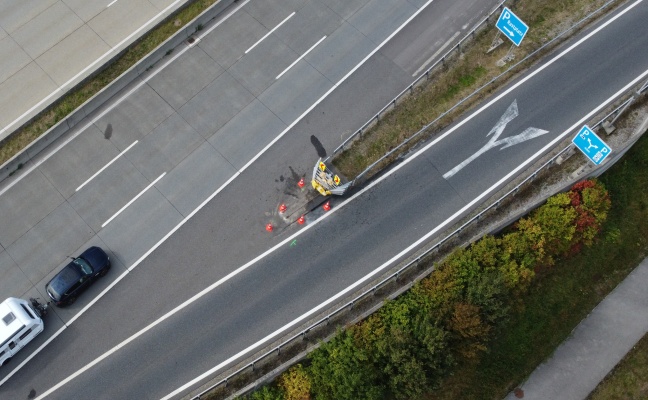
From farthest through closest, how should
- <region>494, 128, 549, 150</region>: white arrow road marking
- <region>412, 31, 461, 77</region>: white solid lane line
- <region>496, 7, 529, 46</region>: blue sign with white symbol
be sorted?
<region>412, 31, 461, 77</region>: white solid lane line, <region>494, 128, 549, 150</region>: white arrow road marking, <region>496, 7, 529, 46</region>: blue sign with white symbol

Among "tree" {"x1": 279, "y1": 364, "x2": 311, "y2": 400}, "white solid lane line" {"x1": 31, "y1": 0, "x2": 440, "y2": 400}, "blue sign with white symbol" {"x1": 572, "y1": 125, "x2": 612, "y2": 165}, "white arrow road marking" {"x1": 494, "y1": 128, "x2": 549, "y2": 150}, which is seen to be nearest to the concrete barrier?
"white solid lane line" {"x1": 31, "y1": 0, "x2": 440, "y2": 400}

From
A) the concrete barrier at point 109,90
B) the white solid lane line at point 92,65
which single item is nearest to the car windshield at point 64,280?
the concrete barrier at point 109,90

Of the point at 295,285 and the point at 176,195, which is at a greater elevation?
the point at 176,195

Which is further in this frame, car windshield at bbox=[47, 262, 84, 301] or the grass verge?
the grass verge

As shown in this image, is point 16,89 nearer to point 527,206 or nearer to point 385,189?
point 385,189

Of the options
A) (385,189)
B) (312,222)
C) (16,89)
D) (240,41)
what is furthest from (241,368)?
(16,89)

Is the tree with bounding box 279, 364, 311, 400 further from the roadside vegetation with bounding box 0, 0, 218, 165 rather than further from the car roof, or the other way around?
the roadside vegetation with bounding box 0, 0, 218, 165
